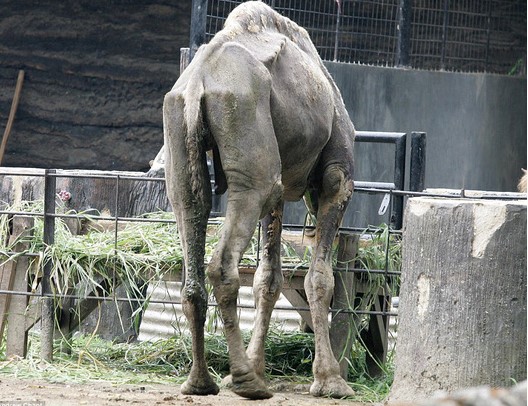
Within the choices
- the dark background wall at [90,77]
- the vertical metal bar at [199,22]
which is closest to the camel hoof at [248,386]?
the vertical metal bar at [199,22]

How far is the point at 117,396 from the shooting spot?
577 cm

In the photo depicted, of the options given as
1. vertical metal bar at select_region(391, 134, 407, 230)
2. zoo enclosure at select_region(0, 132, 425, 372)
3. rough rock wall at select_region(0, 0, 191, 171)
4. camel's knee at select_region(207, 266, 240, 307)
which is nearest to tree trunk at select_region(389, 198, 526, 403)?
camel's knee at select_region(207, 266, 240, 307)

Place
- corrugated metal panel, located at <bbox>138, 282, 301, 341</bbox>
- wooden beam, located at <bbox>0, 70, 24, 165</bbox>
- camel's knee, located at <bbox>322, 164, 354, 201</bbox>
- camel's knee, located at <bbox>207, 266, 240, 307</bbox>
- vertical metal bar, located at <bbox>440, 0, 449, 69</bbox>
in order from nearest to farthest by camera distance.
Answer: camel's knee, located at <bbox>207, 266, 240, 307</bbox> < camel's knee, located at <bbox>322, 164, 354, 201</bbox> < corrugated metal panel, located at <bbox>138, 282, 301, 341</bbox> < vertical metal bar, located at <bbox>440, 0, 449, 69</bbox> < wooden beam, located at <bbox>0, 70, 24, 165</bbox>

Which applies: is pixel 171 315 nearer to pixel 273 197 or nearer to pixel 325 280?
pixel 325 280

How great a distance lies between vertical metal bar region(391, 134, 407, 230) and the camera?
7.30 metres

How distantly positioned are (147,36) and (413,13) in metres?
3.56

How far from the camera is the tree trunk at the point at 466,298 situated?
16.7ft

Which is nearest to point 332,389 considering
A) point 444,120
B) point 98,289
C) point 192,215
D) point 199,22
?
point 192,215

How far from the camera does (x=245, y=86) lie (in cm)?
536

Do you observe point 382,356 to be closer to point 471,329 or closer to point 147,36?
point 471,329

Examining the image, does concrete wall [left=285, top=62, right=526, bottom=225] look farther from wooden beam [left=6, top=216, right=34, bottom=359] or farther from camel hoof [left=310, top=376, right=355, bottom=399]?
camel hoof [left=310, top=376, right=355, bottom=399]

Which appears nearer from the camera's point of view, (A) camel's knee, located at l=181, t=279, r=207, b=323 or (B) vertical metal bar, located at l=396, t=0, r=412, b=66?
(A) camel's knee, located at l=181, t=279, r=207, b=323

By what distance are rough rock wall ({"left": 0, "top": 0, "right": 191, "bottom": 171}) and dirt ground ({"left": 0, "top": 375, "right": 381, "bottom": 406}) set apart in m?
8.61

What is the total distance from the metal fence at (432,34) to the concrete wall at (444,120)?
0.31 m
